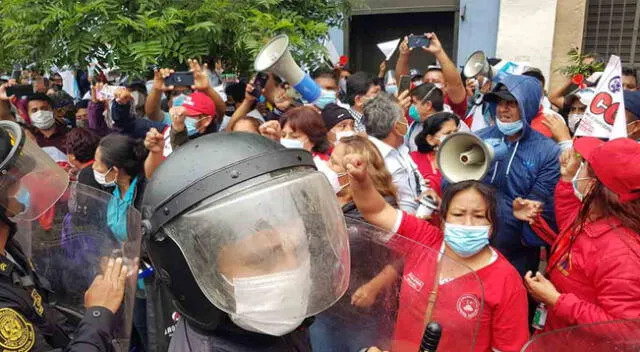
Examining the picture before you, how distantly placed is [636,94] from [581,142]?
1.24 m

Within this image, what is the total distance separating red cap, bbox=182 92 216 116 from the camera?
4.08m

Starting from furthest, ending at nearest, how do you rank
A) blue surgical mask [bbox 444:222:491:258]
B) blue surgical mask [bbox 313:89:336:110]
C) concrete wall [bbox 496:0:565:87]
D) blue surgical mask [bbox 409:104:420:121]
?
concrete wall [bbox 496:0:565:87], blue surgical mask [bbox 313:89:336:110], blue surgical mask [bbox 409:104:420:121], blue surgical mask [bbox 444:222:491:258]

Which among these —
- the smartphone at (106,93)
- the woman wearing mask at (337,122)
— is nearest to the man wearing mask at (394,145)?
the woman wearing mask at (337,122)

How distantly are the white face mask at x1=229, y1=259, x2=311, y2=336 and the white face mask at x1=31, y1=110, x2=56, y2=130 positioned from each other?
4.61 m

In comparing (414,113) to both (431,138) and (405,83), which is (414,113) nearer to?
(405,83)

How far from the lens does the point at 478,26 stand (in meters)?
10.1

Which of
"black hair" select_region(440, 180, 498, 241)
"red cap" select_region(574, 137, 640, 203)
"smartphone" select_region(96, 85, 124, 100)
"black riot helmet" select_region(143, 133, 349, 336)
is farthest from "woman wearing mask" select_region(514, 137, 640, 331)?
"smartphone" select_region(96, 85, 124, 100)

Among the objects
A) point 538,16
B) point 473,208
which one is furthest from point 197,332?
point 538,16

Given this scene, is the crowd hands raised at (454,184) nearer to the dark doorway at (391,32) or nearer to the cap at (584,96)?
the cap at (584,96)

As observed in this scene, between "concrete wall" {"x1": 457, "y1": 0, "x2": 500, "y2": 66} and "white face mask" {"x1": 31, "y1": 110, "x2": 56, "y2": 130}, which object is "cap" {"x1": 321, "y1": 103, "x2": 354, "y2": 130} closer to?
"white face mask" {"x1": 31, "y1": 110, "x2": 56, "y2": 130}

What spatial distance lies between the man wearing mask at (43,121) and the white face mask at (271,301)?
4.46 metres

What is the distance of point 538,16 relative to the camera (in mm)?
9156

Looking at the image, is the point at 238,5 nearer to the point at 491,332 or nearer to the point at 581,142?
the point at 581,142

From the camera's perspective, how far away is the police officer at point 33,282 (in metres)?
1.67
